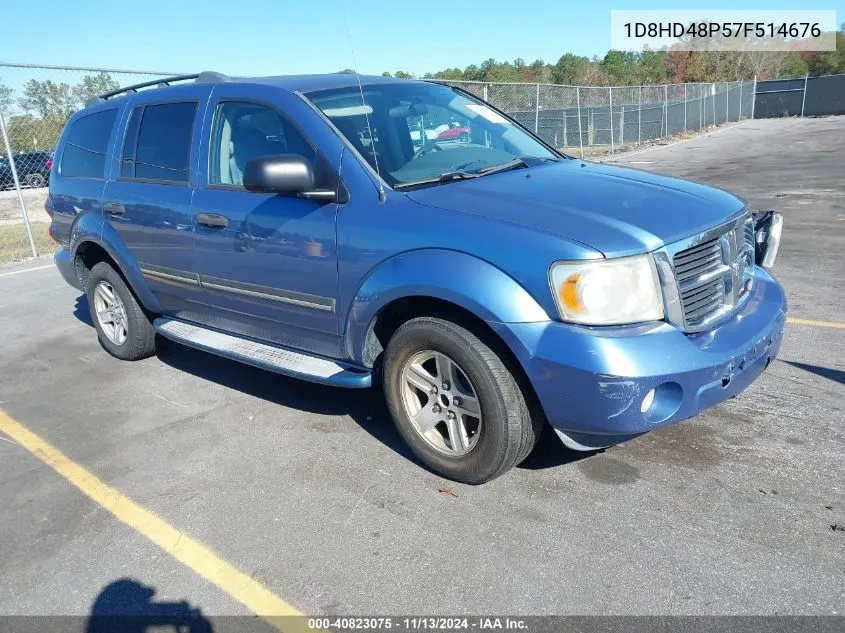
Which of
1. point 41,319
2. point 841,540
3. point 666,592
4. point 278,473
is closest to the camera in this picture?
point 666,592

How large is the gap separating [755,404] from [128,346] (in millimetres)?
4412

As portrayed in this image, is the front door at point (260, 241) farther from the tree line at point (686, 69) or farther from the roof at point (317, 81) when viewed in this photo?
the tree line at point (686, 69)

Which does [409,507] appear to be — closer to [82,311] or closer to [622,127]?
[82,311]

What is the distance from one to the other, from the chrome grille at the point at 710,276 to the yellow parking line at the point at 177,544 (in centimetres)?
200

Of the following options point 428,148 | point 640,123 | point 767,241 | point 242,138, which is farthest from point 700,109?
point 242,138

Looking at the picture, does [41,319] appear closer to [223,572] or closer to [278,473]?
[278,473]

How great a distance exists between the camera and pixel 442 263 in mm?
3176

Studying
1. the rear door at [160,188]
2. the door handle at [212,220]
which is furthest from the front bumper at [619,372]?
the rear door at [160,188]

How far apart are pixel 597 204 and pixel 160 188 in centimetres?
287

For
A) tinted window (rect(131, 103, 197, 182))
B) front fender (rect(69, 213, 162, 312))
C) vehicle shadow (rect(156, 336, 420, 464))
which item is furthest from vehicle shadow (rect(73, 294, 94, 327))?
tinted window (rect(131, 103, 197, 182))

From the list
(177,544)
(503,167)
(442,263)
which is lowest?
(177,544)

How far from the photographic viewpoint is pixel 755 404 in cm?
409

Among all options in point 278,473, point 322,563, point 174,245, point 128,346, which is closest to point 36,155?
point 128,346

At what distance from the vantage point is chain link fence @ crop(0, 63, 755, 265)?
10898mm
